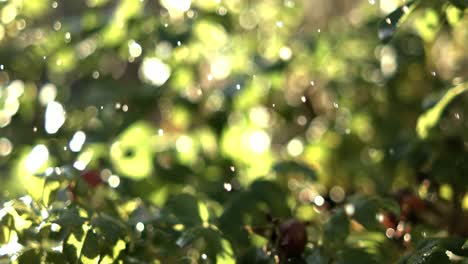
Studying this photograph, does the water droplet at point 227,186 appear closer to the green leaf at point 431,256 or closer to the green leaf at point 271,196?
the green leaf at point 271,196

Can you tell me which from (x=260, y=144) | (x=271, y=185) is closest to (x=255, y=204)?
(x=271, y=185)

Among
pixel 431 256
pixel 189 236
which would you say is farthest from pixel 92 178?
pixel 431 256

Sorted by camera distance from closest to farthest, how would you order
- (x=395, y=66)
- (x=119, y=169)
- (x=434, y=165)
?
(x=434, y=165)
(x=119, y=169)
(x=395, y=66)

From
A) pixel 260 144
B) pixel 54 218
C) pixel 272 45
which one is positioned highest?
pixel 54 218

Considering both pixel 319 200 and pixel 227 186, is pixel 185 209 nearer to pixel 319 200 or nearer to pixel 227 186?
pixel 227 186

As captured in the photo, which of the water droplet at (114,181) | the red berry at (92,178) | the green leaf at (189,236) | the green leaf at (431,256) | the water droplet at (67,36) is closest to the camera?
the green leaf at (431,256)

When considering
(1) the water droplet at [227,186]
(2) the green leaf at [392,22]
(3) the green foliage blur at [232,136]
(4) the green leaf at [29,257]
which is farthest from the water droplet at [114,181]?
(2) the green leaf at [392,22]

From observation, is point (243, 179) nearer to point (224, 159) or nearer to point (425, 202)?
point (224, 159)
